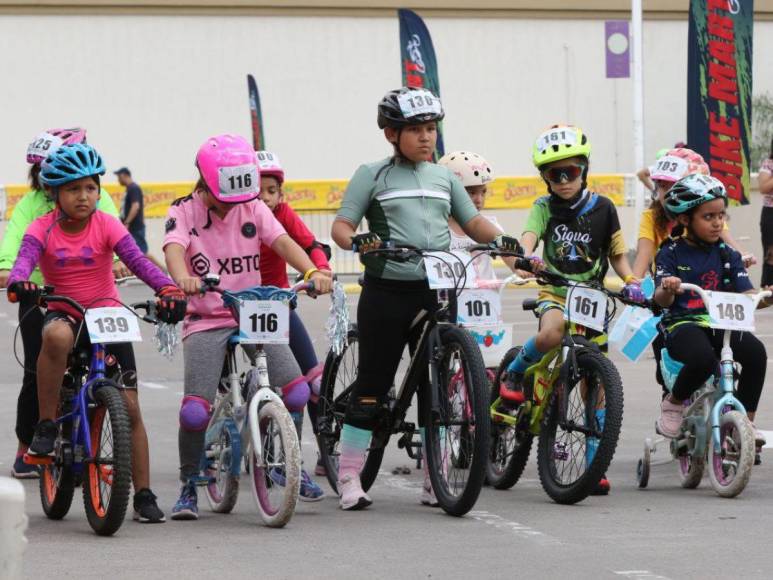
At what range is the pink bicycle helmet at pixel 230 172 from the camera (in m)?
7.91

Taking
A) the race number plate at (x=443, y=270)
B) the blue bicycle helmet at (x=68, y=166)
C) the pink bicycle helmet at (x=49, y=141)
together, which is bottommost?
the race number plate at (x=443, y=270)

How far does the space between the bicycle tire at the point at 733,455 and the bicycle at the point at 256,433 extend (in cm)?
210

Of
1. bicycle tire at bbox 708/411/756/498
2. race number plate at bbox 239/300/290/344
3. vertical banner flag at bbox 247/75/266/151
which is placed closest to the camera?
race number plate at bbox 239/300/290/344

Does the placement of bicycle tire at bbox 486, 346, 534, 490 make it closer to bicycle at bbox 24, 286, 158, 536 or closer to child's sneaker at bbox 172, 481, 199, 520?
child's sneaker at bbox 172, 481, 199, 520

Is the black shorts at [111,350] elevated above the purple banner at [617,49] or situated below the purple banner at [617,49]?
below

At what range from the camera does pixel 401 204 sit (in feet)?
26.7

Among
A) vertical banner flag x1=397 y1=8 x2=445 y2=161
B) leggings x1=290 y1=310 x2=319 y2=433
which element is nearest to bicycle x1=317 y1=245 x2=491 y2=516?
A: leggings x1=290 y1=310 x2=319 y2=433

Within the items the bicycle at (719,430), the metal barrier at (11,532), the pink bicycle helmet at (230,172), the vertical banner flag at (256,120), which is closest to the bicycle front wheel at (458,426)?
the pink bicycle helmet at (230,172)

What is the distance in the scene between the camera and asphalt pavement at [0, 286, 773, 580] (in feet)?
21.8

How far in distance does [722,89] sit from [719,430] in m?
14.1

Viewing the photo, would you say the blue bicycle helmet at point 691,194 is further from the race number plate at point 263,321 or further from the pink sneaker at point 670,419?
the race number plate at point 263,321

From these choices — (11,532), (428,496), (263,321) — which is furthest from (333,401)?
(11,532)

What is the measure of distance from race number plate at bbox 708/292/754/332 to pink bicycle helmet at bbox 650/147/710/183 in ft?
5.17

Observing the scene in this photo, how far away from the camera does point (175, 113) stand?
45.9m
